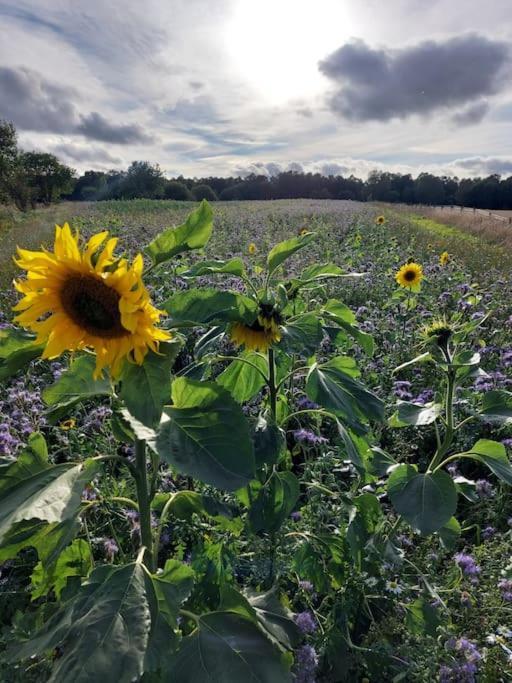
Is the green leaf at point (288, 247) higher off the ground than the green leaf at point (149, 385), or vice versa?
the green leaf at point (288, 247)

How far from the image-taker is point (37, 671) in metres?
1.48

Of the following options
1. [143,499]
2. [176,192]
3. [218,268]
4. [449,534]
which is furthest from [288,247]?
[176,192]

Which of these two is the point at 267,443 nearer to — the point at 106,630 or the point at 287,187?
the point at 106,630

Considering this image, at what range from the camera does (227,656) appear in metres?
1.00

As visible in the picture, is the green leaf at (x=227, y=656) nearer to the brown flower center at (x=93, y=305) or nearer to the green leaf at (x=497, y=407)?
the brown flower center at (x=93, y=305)

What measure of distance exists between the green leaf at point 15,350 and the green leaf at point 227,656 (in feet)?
2.28

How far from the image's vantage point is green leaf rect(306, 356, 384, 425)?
1.09m

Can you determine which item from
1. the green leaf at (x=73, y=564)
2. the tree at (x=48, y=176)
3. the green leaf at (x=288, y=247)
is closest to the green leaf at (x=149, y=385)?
the green leaf at (x=288, y=247)

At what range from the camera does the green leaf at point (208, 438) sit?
31.9 inches

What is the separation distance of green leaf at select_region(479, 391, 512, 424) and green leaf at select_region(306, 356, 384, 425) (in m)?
0.47

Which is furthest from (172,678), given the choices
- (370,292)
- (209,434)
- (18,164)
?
(18,164)

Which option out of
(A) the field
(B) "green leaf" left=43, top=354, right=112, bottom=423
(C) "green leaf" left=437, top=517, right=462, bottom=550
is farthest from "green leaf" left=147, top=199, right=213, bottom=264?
(C) "green leaf" left=437, top=517, right=462, bottom=550

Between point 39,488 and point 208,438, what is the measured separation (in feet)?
1.16

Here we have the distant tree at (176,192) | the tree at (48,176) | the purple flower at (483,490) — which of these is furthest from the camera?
the distant tree at (176,192)
